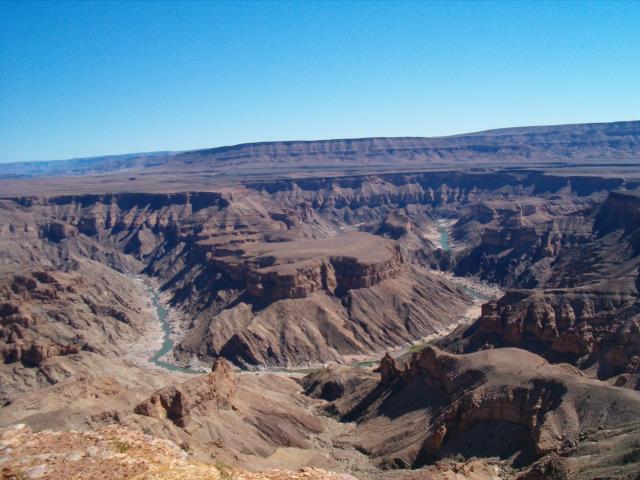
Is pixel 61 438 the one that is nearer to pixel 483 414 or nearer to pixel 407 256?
pixel 483 414

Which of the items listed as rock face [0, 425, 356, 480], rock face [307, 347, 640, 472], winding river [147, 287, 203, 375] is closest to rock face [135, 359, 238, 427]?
rock face [307, 347, 640, 472]

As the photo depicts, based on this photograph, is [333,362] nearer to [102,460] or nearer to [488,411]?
[488,411]

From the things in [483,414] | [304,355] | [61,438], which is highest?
[61,438]

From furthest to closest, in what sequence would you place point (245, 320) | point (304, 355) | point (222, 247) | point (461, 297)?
point (222, 247) < point (461, 297) < point (245, 320) < point (304, 355)

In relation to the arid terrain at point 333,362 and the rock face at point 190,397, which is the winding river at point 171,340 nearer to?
the arid terrain at point 333,362

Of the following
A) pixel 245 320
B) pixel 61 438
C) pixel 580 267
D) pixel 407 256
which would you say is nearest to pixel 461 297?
pixel 580 267

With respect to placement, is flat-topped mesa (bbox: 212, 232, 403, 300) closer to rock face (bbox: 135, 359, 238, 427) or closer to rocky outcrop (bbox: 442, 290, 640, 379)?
rocky outcrop (bbox: 442, 290, 640, 379)

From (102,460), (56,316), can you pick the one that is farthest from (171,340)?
(102,460)
